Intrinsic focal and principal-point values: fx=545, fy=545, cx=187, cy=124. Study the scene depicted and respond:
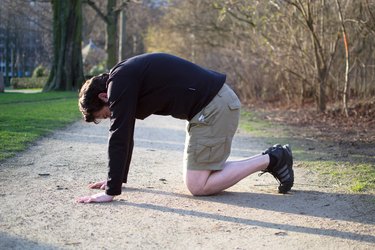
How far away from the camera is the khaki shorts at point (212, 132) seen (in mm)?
4484

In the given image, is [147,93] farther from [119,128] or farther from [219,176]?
[219,176]

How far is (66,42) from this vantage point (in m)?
23.8

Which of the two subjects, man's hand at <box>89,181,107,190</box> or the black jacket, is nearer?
the black jacket

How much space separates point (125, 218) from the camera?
12.8 feet

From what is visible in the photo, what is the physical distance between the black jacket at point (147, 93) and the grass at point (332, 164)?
1755 millimetres

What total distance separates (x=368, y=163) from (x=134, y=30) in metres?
37.1

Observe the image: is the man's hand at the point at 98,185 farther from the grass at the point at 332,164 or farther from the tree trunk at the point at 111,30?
the tree trunk at the point at 111,30

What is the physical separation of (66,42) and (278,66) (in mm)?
11650

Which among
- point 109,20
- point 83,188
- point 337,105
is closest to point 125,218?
point 83,188

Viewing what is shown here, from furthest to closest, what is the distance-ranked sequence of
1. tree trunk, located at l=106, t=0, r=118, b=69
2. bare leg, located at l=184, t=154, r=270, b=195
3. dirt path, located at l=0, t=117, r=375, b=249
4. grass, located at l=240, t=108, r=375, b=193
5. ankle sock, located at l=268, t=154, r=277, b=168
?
tree trunk, located at l=106, t=0, r=118, b=69 < grass, located at l=240, t=108, r=375, b=193 < ankle sock, located at l=268, t=154, r=277, b=168 < bare leg, located at l=184, t=154, r=270, b=195 < dirt path, located at l=0, t=117, r=375, b=249

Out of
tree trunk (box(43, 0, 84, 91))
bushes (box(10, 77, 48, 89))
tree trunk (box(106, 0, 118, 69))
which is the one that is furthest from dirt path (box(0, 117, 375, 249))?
bushes (box(10, 77, 48, 89))

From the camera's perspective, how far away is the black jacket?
164 inches

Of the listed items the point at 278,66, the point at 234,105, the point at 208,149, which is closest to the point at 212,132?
the point at 208,149

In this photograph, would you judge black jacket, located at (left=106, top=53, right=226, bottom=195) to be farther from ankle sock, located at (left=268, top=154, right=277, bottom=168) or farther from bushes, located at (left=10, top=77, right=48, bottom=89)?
bushes, located at (left=10, top=77, right=48, bottom=89)
